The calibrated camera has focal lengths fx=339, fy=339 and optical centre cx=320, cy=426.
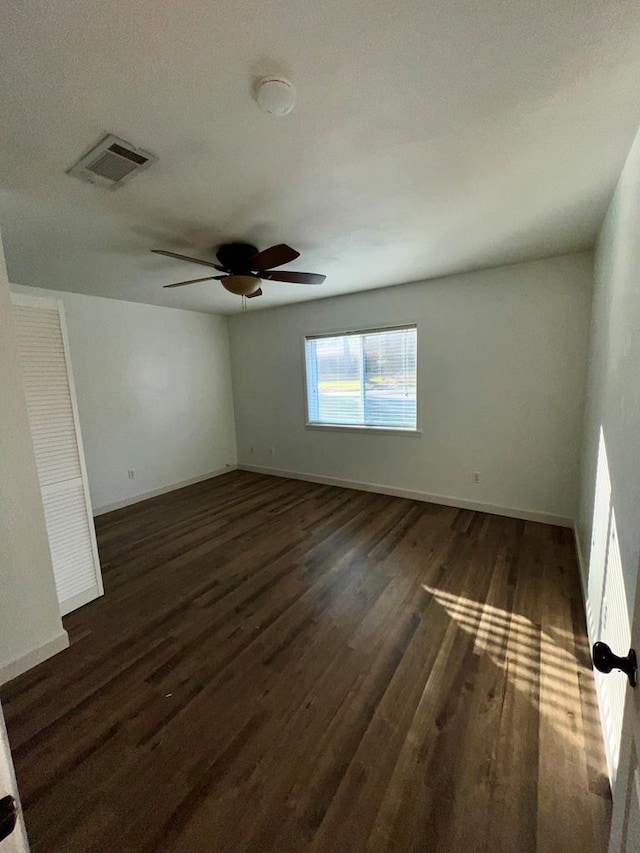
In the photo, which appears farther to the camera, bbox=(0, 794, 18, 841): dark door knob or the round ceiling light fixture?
the round ceiling light fixture

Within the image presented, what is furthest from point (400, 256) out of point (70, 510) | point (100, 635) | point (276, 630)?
point (100, 635)

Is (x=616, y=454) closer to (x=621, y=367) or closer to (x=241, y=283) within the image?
(x=621, y=367)

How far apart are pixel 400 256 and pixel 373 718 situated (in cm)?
316

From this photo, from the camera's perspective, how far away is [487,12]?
0.97 meters

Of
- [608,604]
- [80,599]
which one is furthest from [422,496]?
[80,599]

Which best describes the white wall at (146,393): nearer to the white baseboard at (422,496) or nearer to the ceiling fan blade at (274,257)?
the white baseboard at (422,496)

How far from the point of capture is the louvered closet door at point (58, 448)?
7.01 feet

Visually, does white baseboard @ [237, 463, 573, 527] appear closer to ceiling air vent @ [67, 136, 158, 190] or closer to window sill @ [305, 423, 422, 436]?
window sill @ [305, 423, 422, 436]

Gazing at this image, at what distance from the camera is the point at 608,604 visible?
1.45 m

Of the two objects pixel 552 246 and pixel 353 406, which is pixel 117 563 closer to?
pixel 353 406

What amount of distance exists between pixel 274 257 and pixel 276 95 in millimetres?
1109

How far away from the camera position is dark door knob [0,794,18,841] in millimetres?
471

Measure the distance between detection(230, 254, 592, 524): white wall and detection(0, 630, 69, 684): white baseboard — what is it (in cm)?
330

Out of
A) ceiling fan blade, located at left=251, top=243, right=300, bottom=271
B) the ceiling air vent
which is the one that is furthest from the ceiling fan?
the ceiling air vent
